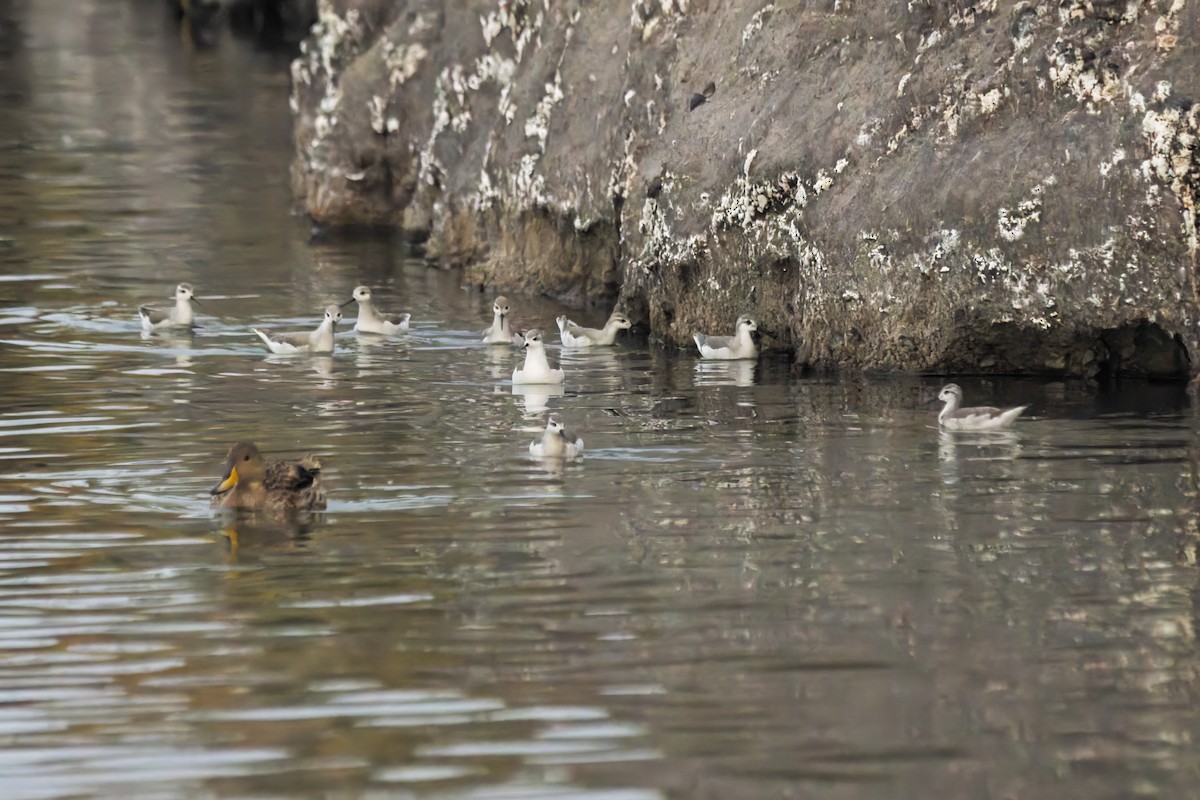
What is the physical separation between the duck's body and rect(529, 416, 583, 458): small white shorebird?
221 centimetres

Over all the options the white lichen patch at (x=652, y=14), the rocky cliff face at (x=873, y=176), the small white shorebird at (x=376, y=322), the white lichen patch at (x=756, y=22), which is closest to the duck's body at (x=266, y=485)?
the rocky cliff face at (x=873, y=176)

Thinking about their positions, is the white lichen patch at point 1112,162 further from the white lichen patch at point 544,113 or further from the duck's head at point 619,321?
the white lichen patch at point 544,113

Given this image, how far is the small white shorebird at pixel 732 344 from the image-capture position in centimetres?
2205

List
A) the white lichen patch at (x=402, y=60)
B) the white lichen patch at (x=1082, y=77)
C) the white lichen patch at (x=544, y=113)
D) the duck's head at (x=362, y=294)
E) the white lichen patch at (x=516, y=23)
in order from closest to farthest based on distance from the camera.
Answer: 1. the white lichen patch at (x=1082, y=77)
2. the duck's head at (x=362, y=294)
3. the white lichen patch at (x=544, y=113)
4. the white lichen patch at (x=516, y=23)
5. the white lichen patch at (x=402, y=60)

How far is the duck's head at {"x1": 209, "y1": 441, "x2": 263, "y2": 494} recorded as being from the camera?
15000mm

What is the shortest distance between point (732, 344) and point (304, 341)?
464 cm

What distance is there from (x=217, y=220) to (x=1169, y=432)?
20877 millimetres

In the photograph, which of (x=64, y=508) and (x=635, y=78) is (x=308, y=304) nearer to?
(x=635, y=78)

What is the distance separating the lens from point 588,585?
12.9 meters

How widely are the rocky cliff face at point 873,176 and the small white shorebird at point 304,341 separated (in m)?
3.37

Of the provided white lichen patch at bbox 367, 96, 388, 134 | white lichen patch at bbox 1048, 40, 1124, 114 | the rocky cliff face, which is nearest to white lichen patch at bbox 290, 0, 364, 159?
white lichen patch at bbox 367, 96, 388, 134

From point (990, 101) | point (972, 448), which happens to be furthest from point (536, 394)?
point (990, 101)

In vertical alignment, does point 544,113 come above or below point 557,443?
above

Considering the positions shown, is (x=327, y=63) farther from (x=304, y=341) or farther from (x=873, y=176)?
(x=873, y=176)
